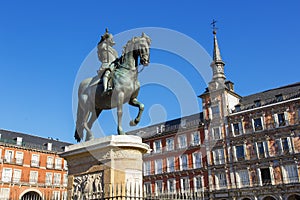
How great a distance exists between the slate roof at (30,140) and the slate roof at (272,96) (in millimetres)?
29407

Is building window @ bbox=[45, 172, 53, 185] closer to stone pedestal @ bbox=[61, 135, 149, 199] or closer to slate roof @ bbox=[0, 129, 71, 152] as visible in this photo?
slate roof @ bbox=[0, 129, 71, 152]

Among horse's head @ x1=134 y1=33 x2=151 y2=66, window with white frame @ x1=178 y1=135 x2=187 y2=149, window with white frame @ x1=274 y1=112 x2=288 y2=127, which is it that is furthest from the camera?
window with white frame @ x1=178 y1=135 x2=187 y2=149

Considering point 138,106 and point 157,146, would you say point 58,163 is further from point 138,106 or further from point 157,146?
point 138,106

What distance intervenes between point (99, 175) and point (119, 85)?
2.07 meters

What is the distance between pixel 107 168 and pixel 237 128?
3522 centimetres

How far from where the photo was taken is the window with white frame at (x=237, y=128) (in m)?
39.3

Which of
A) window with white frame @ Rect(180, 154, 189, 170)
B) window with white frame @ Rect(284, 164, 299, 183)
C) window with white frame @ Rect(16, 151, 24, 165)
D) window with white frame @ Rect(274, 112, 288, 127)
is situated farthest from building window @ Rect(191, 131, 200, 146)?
window with white frame @ Rect(16, 151, 24, 165)

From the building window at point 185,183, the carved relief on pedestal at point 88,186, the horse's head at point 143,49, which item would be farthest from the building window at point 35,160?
the horse's head at point 143,49

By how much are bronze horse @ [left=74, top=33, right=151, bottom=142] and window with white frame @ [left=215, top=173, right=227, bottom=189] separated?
33.8 meters

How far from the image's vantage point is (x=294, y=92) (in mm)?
37156

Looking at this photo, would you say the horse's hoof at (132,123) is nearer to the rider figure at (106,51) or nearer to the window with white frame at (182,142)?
the rider figure at (106,51)

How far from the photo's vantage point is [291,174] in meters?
34.4

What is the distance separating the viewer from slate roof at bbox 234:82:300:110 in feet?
122

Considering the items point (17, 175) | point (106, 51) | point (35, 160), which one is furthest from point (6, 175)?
point (106, 51)
